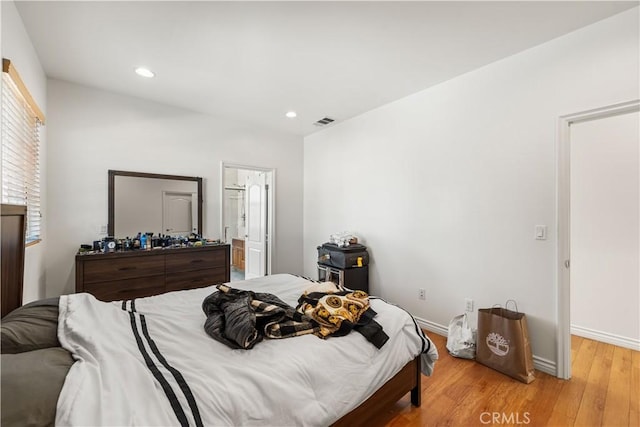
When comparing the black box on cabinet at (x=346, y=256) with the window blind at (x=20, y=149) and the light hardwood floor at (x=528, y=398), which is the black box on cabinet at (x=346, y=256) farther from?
the window blind at (x=20, y=149)

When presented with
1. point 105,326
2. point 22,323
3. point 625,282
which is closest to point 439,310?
point 625,282

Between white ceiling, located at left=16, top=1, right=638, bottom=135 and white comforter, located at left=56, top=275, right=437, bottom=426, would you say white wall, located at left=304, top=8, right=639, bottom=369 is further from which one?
white comforter, located at left=56, top=275, right=437, bottom=426

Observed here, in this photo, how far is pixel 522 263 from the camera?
7.65 feet

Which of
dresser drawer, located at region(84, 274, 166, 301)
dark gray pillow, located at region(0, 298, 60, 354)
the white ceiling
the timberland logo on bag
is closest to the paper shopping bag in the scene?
the timberland logo on bag

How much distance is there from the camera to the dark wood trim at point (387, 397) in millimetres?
1404

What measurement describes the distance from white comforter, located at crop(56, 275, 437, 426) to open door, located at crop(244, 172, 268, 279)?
108 inches

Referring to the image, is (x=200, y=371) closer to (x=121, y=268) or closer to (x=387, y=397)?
(x=387, y=397)

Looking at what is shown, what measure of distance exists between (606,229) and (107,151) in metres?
5.32

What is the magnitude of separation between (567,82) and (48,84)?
4.69m

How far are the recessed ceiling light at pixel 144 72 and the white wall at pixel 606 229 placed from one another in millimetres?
4208

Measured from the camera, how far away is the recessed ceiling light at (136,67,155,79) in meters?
2.61

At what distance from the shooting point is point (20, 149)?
204 cm

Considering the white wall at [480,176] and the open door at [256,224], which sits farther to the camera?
the open door at [256,224]

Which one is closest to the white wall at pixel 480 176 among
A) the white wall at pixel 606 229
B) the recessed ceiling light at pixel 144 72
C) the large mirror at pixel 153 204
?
the white wall at pixel 606 229
